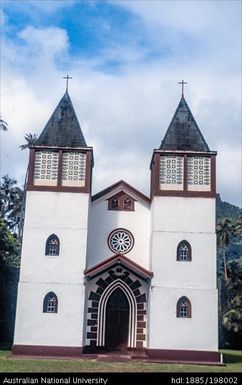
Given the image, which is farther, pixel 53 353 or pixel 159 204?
pixel 159 204

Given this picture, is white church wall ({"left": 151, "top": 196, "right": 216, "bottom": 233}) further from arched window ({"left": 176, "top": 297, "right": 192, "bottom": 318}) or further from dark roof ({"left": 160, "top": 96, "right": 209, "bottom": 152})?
arched window ({"left": 176, "top": 297, "right": 192, "bottom": 318})

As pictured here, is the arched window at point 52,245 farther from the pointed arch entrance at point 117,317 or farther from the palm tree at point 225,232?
the palm tree at point 225,232

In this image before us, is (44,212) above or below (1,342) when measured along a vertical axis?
above

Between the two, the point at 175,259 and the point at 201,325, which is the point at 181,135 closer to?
the point at 175,259

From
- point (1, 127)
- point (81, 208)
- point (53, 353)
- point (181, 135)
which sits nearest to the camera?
point (53, 353)

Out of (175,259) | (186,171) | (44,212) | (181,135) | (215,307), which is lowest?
(215,307)

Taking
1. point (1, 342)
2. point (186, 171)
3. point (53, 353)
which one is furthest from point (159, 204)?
point (1, 342)

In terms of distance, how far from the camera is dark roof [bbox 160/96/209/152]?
79.9ft

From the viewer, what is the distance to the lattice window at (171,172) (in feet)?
77.9

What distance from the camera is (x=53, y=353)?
70.9 ft

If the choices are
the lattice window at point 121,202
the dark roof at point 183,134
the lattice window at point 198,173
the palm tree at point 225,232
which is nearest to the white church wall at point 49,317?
the lattice window at point 121,202

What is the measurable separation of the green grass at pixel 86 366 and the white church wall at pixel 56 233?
12.2ft

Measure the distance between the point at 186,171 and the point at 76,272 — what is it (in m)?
6.75

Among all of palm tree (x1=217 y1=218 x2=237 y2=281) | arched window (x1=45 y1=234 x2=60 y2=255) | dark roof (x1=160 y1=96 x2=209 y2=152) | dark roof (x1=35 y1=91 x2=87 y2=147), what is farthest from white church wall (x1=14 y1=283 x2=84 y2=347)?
palm tree (x1=217 y1=218 x2=237 y2=281)
